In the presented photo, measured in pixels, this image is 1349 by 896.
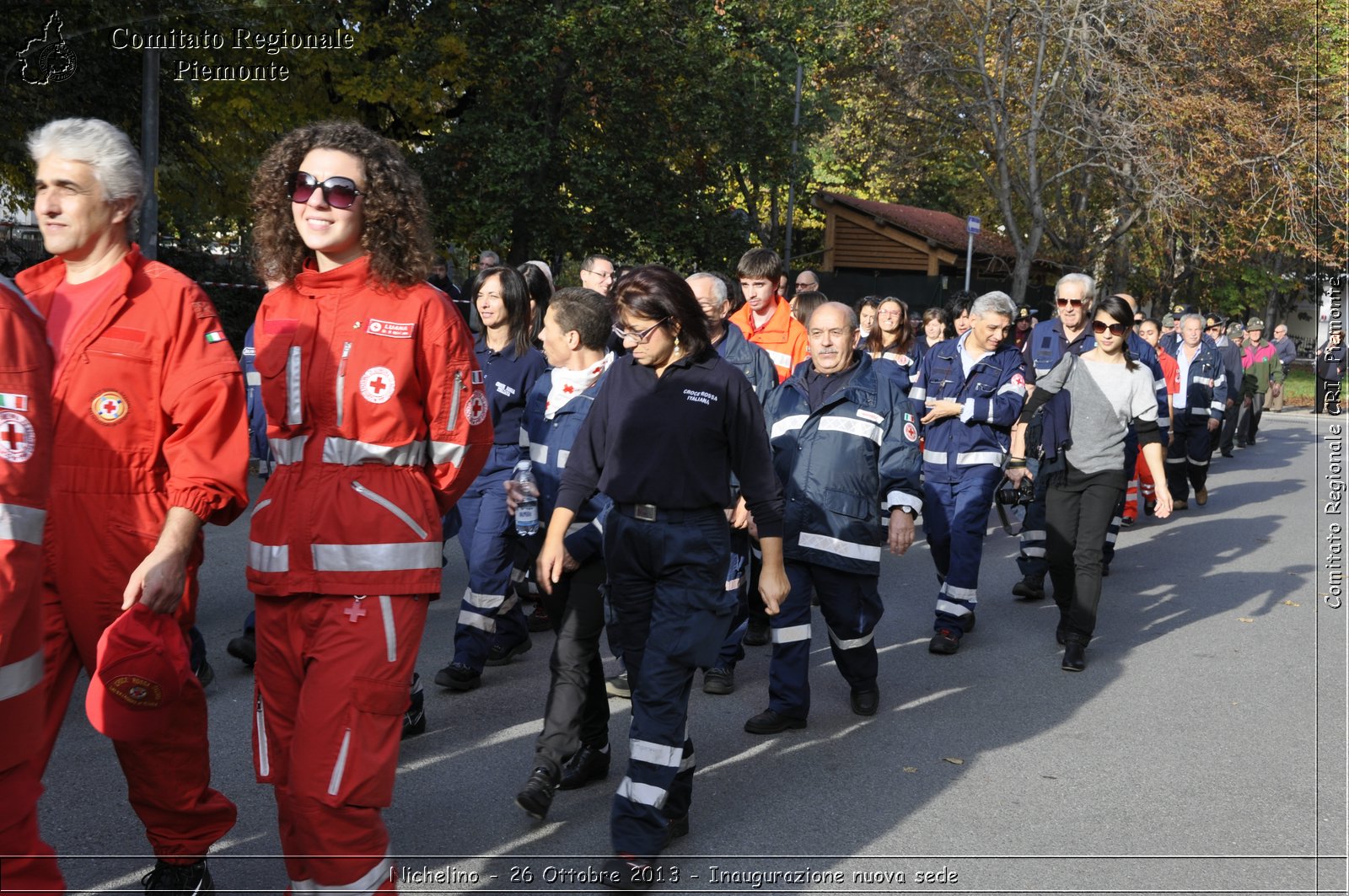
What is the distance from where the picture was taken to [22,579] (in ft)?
9.11

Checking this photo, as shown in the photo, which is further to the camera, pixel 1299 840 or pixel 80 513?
pixel 1299 840

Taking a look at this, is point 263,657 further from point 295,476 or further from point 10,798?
point 10,798

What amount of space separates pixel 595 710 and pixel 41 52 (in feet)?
40.4

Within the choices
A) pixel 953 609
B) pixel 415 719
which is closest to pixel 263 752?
pixel 415 719

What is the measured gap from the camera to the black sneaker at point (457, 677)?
6.44m

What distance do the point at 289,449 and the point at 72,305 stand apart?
68 centimetres

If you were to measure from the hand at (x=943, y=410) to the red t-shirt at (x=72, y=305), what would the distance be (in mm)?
Result: 5519

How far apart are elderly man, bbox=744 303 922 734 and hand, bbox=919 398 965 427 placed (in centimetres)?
172

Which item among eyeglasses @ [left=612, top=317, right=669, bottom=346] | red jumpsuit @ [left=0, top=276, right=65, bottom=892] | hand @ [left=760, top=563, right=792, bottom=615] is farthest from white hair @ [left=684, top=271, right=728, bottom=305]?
red jumpsuit @ [left=0, top=276, right=65, bottom=892]

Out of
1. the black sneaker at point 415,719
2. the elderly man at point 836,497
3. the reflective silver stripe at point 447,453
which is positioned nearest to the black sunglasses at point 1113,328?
the elderly man at point 836,497

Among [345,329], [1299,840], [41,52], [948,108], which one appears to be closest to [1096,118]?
[948,108]

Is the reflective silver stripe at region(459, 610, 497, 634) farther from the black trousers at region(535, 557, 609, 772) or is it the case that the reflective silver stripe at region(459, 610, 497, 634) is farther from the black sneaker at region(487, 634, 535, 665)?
the black trousers at region(535, 557, 609, 772)

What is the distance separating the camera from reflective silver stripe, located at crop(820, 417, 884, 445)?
619 centimetres

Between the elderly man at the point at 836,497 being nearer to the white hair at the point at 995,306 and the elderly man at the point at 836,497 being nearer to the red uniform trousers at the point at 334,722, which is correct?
the white hair at the point at 995,306
